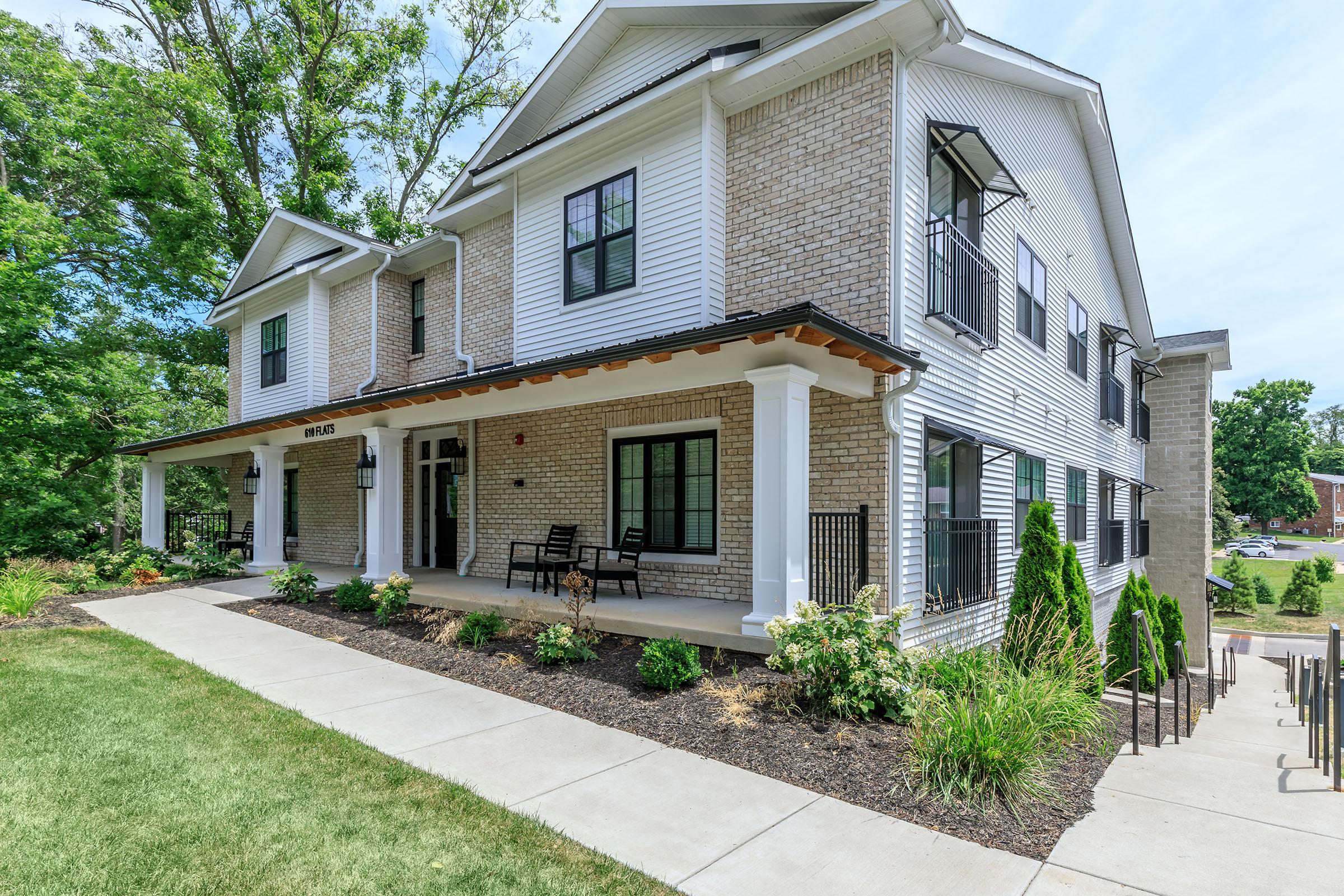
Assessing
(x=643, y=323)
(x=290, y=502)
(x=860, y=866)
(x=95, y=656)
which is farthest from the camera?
(x=290, y=502)

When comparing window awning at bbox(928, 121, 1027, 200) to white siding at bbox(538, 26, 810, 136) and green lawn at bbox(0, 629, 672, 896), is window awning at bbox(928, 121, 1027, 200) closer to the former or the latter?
white siding at bbox(538, 26, 810, 136)

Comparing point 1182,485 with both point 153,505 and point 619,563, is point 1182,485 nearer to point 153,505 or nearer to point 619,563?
point 619,563

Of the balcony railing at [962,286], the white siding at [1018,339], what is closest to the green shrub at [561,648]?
the white siding at [1018,339]

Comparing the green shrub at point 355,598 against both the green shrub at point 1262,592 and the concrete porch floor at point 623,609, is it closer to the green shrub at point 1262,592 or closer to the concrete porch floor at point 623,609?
the concrete porch floor at point 623,609

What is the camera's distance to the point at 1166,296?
18391mm

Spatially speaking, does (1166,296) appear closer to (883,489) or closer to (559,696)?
(883,489)

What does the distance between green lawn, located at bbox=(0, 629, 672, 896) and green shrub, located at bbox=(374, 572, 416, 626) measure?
10.8 ft

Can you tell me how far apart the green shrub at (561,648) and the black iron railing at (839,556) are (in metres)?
2.26

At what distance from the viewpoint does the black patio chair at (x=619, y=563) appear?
8.70 meters

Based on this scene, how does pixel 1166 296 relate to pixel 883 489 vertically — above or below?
above

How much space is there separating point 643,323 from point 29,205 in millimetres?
15145

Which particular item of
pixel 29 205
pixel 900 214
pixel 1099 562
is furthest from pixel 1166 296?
pixel 29 205

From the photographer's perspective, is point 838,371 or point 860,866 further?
point 838,371

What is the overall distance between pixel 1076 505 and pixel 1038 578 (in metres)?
5.66
